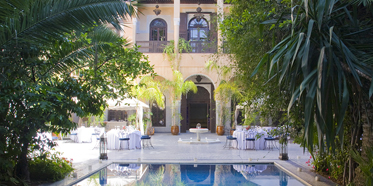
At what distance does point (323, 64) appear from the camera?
3.06 metres

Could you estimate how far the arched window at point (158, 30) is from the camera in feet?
67.4

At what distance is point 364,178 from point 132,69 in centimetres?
402

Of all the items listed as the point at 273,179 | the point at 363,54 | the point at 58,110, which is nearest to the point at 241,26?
the point at 363,54

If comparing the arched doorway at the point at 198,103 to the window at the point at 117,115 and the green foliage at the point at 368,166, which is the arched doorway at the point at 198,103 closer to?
the window at the point at 117,115

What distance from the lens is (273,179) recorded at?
6.88 m

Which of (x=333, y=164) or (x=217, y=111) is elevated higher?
(x=217, y=111)

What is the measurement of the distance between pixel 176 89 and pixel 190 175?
10.6 meters

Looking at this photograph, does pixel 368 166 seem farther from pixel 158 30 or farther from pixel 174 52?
pixel 158 30

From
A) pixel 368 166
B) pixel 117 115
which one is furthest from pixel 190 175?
pixel 117 115

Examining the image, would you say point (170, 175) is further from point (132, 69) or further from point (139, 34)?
point (139, 34)

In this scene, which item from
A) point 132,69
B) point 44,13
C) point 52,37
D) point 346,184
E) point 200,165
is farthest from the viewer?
point 200,165

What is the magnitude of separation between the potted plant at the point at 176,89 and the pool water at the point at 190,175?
9498 mm

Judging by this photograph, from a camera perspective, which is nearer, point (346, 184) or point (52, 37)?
point (52, 37)

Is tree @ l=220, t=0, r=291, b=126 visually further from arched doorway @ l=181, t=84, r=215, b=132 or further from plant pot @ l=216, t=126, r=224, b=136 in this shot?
arched doorway @ l=181, t=84, r=215, b=132
